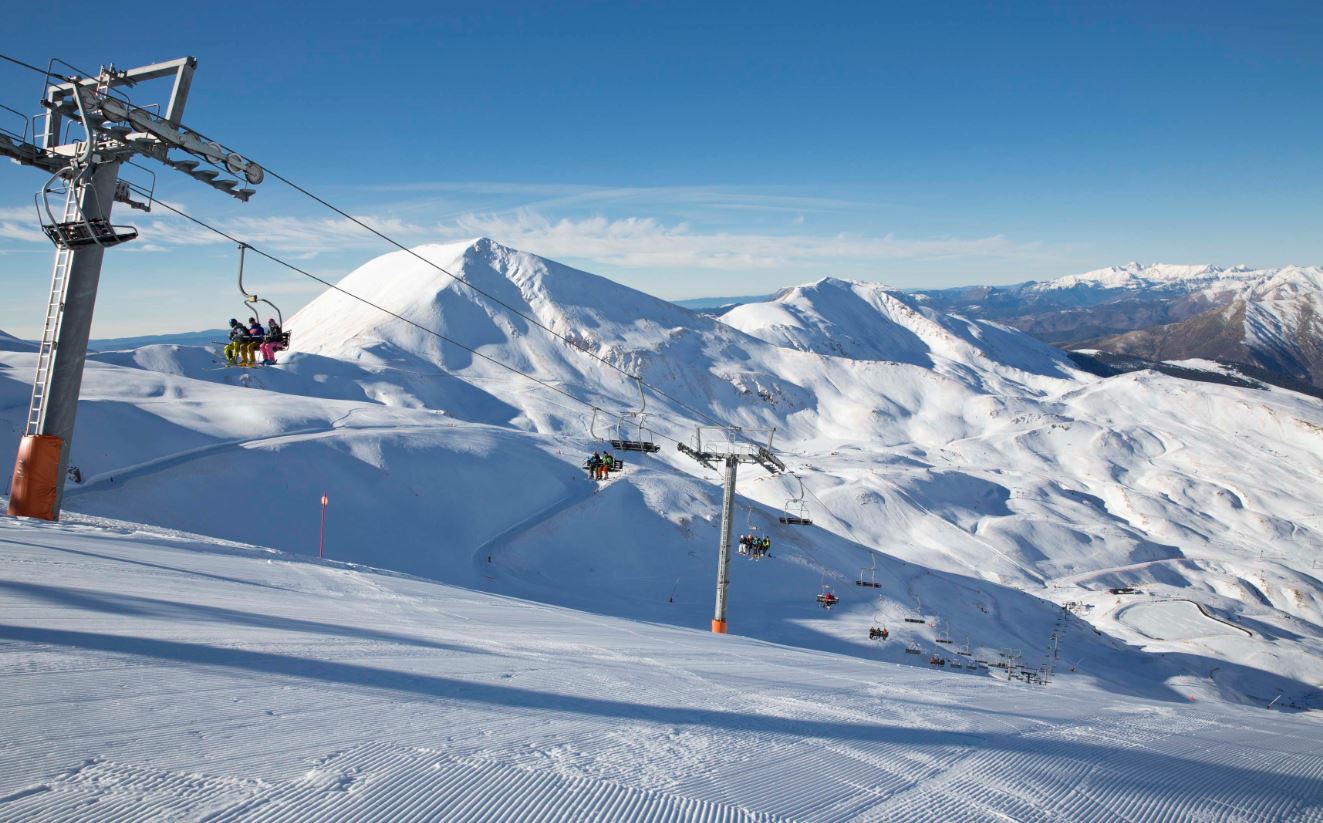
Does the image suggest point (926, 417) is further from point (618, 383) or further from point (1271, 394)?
point (1271, 394)

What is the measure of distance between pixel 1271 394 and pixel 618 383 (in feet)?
437

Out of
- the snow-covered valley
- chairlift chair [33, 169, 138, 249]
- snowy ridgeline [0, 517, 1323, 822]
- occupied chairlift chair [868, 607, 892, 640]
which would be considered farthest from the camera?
occupied chairlift chair [868, 607, 892, 640]

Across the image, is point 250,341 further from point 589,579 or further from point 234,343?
point 589,579

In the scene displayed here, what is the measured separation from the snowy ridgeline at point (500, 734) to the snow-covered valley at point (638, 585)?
43 mm

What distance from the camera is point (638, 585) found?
45.2 metres

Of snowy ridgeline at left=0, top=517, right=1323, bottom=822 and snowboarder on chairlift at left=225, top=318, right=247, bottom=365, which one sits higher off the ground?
snowboarder on chairlift at left=225, top=318, right=247, bottom=365

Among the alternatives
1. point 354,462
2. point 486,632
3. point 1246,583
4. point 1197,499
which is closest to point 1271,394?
point 1197,499

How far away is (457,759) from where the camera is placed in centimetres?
495

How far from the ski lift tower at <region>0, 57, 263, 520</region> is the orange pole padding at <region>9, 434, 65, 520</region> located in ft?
0.05

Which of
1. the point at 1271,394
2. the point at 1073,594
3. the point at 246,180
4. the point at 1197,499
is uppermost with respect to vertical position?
the point at 1271,394

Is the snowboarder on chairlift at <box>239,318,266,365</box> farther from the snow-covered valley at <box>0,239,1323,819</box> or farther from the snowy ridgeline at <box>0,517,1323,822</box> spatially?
the snowy ridgeline at <box>0,517,1323,822</box>

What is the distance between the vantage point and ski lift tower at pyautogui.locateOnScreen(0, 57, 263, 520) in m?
14.2

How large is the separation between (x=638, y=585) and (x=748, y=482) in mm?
33033

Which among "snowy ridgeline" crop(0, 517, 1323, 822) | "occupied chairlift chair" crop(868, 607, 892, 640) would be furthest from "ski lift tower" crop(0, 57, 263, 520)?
"occupied chairlift chair" crop(868, 607, 892, 640)
